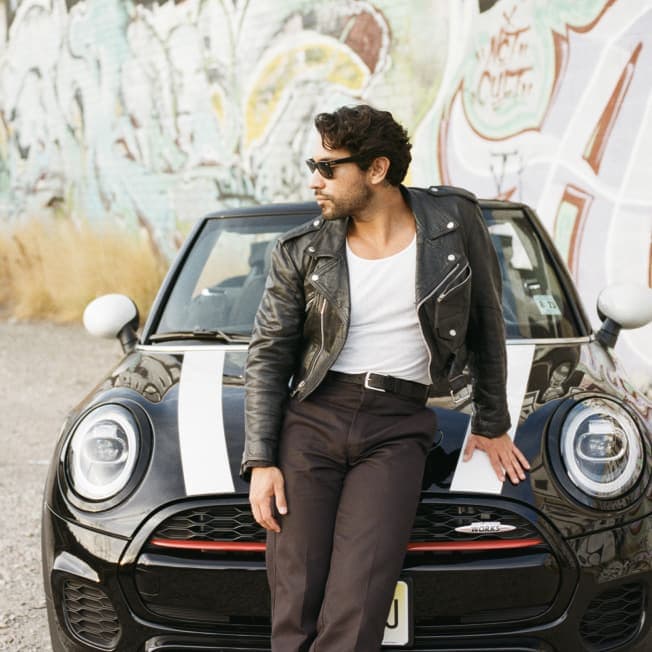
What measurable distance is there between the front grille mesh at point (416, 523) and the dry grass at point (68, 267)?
8.86 meters

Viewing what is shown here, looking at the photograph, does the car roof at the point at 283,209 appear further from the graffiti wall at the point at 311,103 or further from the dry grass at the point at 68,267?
the dry grass at the point at 68,267

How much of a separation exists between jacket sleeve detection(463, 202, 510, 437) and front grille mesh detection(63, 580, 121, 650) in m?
1.06

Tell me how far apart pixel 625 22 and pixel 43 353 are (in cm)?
640

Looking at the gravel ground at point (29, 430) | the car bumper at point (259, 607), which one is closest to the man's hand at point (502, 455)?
the car bumper at point (259, 607)

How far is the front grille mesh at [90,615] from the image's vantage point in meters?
2.54

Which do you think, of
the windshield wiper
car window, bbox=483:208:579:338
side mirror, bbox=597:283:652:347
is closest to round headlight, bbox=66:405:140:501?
the windshield wiper

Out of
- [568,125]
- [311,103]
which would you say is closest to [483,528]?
[568,125]

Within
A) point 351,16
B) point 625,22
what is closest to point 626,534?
point 625,22

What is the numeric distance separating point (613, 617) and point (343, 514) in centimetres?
77

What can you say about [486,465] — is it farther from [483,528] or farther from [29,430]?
[29,430]

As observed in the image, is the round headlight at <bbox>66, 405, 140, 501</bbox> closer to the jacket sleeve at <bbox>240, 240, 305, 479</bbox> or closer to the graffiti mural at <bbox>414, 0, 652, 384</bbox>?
the jacket sleeve at <bbox>240, 240, 305, 479</bbox>

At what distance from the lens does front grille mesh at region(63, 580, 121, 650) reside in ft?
8.33

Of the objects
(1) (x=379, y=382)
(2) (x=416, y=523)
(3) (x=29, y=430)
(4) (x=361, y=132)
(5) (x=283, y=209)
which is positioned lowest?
(3) (x=29, y=430)

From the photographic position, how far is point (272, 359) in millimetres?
2430
